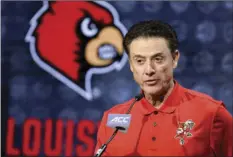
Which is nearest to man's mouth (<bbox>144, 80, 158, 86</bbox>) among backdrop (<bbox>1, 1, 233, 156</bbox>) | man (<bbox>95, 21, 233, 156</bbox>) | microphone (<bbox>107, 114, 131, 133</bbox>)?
man (<bbox>95, 21, 233, 156</bbox>)

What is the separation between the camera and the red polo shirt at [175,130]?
60.2 inches

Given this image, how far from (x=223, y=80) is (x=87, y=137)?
973 millimetres

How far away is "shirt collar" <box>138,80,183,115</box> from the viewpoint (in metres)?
1.62

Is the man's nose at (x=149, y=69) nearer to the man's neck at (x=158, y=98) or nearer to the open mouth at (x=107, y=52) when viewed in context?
the man's neck at (x=158, y=98)

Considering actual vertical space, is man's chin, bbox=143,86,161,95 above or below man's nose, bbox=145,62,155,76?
below

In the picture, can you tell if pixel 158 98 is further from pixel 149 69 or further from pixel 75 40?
pixel 75 40

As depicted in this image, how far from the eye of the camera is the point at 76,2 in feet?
11.2

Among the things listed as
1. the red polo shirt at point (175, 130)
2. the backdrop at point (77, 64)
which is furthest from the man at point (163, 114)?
the backdrop at point (77, 64)

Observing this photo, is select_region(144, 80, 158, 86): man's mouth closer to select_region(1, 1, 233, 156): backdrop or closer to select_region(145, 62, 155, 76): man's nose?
select_region(145, 62, 155, 76): man's nose

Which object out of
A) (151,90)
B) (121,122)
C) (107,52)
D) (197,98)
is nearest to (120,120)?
(121,122)

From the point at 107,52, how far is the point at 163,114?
177 centimetres

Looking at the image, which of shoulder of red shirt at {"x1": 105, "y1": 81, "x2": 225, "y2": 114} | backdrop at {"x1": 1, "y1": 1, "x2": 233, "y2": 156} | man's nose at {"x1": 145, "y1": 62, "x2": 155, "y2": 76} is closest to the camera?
man's nose at {"x1": 145, "y1": 62, "x2": 155, "y2": 76}

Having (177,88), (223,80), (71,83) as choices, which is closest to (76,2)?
(71,83)

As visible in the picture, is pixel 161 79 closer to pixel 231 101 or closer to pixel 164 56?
Result: pixel 164 56
